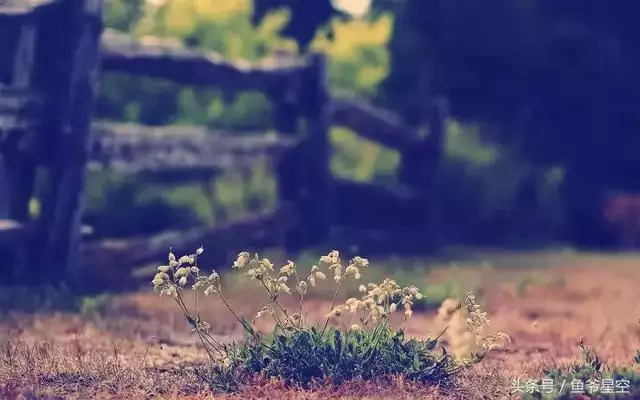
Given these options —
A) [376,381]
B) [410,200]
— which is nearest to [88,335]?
[376,381]

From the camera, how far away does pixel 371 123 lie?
1075cm

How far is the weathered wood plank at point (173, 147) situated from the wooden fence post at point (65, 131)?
27 cm

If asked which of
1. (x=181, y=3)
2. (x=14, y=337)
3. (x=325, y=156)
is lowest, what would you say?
(x=14, y=337)

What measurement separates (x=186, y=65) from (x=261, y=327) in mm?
2766

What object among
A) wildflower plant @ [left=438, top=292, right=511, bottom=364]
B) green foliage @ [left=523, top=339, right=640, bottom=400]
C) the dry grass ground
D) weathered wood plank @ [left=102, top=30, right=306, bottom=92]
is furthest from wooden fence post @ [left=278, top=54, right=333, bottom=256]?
green foliage @ [left=523, top=339, right=640, bottom=400]

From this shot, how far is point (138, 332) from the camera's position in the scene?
221 inches

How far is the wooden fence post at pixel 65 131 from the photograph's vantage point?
6984 mm

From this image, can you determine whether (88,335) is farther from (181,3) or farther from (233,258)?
(181,3)

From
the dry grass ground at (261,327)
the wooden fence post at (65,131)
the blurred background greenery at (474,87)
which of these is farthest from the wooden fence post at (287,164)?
the wooden fence post at (65,131)

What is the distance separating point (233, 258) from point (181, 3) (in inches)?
114

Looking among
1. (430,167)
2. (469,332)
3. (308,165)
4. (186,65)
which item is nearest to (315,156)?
(308,165)

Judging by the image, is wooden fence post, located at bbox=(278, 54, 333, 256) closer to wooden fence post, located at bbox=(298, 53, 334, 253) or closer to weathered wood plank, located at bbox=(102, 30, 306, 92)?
wooden fence post, located at bbox=(298, 53, 334, 253)

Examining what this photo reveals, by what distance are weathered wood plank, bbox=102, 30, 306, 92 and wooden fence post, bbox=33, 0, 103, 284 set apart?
0.39 m

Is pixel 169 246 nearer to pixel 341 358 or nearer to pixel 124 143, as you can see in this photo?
pixel 124 143
